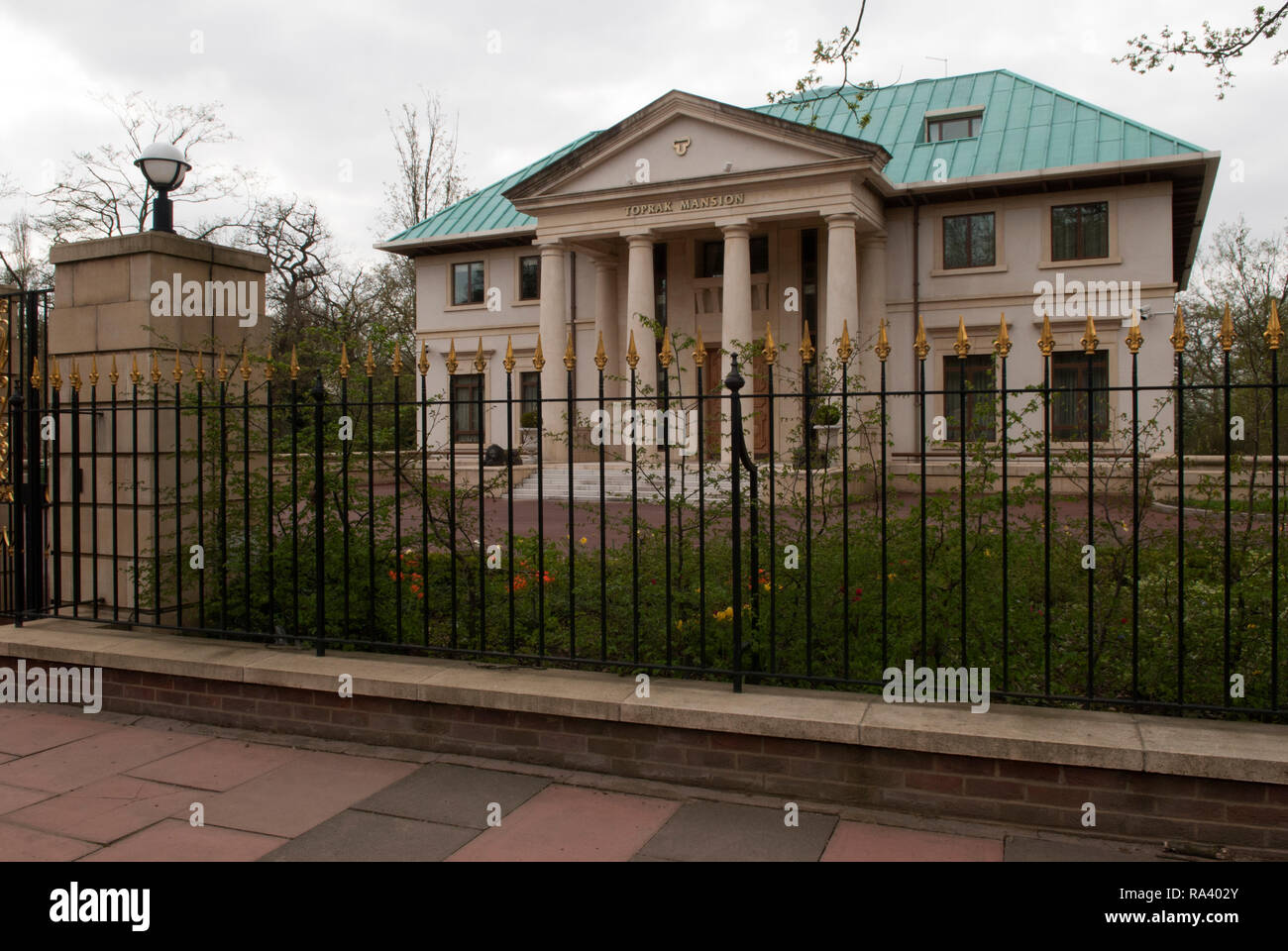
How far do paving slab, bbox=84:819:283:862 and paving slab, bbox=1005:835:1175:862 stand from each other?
2.99m

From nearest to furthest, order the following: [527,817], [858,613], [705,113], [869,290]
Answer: [527,817]
[858,613]
[705,113]
[869,290]

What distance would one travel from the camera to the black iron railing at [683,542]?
183 inches

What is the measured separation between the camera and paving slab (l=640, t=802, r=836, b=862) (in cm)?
386

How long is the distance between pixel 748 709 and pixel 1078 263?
22.8 metres

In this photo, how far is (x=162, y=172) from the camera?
6.50 metres

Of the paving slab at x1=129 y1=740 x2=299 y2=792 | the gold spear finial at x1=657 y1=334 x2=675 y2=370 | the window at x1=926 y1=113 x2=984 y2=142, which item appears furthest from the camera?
the window at x1=926 y1=113 x2=984 y2=142

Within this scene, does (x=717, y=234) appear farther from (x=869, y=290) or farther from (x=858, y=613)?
(x=858, y=613)

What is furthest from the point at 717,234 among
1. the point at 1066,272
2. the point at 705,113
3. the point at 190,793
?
the point at 190,793

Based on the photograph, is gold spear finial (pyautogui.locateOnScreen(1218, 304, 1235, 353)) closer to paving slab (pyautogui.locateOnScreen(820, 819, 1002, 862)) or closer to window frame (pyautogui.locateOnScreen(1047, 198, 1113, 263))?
paving slab (pyautogui.locateOnScreen(820, 819, 1002, 862))

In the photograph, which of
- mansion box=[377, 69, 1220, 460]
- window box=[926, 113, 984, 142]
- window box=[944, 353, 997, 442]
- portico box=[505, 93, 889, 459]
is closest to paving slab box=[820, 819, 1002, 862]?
window box=[944, 353, 997, 442]

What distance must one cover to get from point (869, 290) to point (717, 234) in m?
4.37

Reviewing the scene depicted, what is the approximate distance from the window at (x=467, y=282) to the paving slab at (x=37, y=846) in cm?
2759

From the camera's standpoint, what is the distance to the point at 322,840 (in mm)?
4020

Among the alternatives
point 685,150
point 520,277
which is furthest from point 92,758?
point 520,277
